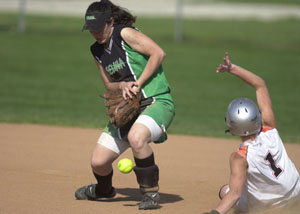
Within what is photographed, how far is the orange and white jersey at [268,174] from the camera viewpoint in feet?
15.2

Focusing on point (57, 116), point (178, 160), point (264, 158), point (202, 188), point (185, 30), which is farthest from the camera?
point (185, 30)

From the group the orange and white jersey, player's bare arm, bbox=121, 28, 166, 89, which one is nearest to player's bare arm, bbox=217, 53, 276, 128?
the orange and white jersey

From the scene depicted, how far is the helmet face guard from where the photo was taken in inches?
181

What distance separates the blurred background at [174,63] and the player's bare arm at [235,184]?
5363 mm

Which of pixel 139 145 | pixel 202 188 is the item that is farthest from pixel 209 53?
pixel 139 145

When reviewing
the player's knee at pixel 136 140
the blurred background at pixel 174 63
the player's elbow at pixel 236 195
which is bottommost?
the blurred background at pixel 174 63

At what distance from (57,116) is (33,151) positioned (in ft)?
10.7

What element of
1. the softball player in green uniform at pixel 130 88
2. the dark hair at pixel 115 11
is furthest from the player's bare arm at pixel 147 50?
the dark hair at pixel 115 11

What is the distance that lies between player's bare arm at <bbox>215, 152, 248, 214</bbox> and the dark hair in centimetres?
196

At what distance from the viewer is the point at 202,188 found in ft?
21.0

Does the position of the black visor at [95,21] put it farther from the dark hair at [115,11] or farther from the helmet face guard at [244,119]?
the helmet face guard at [244,119]

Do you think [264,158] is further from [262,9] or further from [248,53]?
[262,9]

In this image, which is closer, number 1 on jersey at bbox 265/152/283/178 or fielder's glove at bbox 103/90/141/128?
number 1 on jersey at bbox 265/152/283/178

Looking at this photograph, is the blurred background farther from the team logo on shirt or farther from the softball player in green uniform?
the team logo on shirt
